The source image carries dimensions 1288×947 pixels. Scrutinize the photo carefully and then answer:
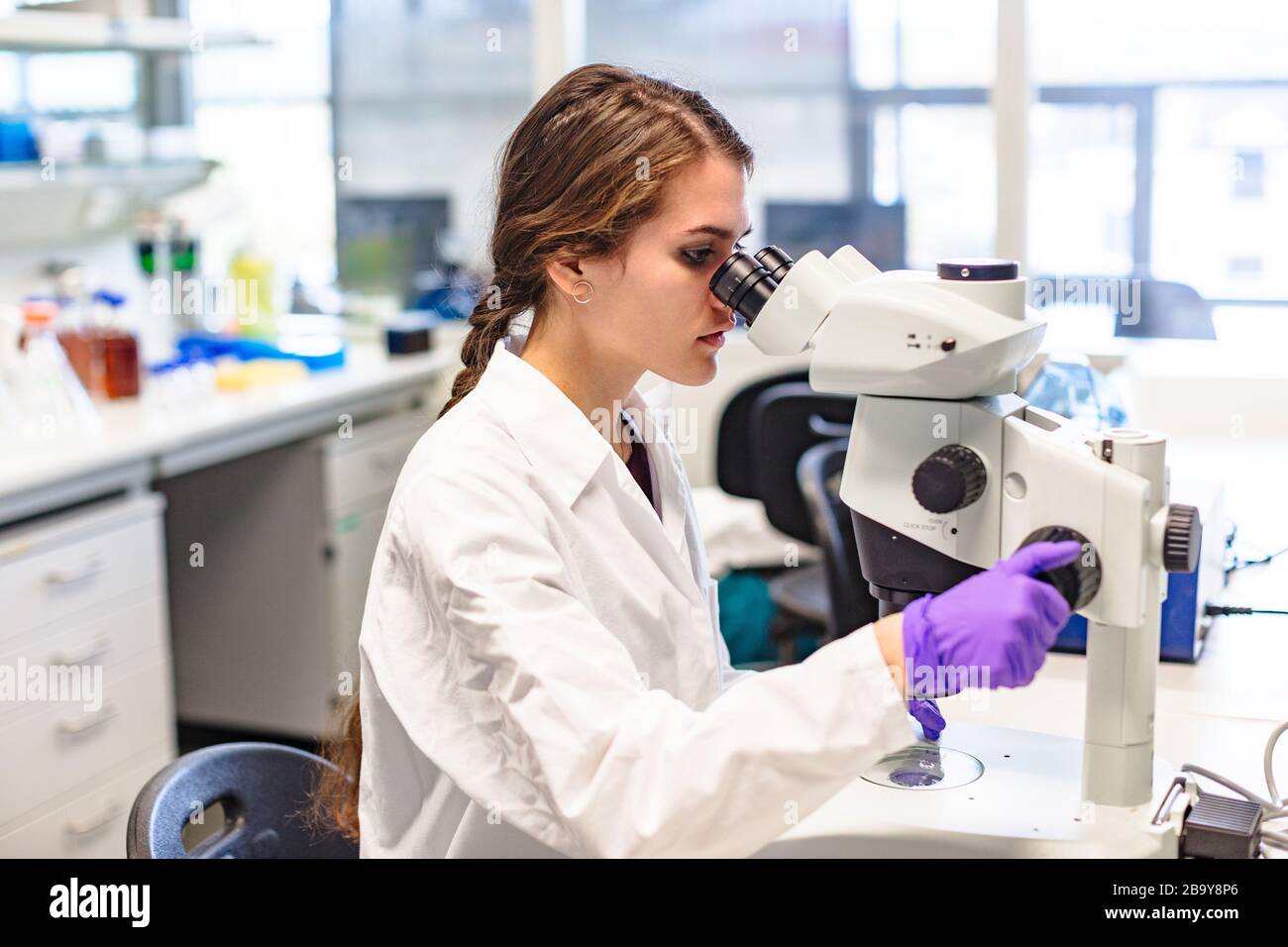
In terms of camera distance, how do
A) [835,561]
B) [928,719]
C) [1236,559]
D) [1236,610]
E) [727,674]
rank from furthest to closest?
[835,561] → [1236,559] → [1236,610] → [727,674] → [928,719]

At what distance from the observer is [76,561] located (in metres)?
2.24

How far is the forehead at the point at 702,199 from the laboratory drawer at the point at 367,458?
172 cm

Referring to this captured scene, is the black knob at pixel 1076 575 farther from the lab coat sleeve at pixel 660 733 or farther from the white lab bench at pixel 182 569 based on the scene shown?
the white lab bench at pixel 182 569

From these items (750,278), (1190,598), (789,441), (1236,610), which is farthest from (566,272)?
(789,441)

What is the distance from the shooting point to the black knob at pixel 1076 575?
92 cm

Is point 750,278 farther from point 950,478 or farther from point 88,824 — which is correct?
point 88,824

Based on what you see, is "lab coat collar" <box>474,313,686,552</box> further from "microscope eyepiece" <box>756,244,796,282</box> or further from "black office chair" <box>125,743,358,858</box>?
"black office chair" <box>125,743,358,858</box>

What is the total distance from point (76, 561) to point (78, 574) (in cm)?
2

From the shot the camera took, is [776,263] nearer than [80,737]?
Yes

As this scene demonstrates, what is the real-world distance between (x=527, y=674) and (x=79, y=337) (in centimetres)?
210

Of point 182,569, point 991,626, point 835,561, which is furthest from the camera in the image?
point 182,569

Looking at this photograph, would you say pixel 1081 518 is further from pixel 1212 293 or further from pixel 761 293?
pixel 1212 293

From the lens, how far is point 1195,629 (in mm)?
1512
